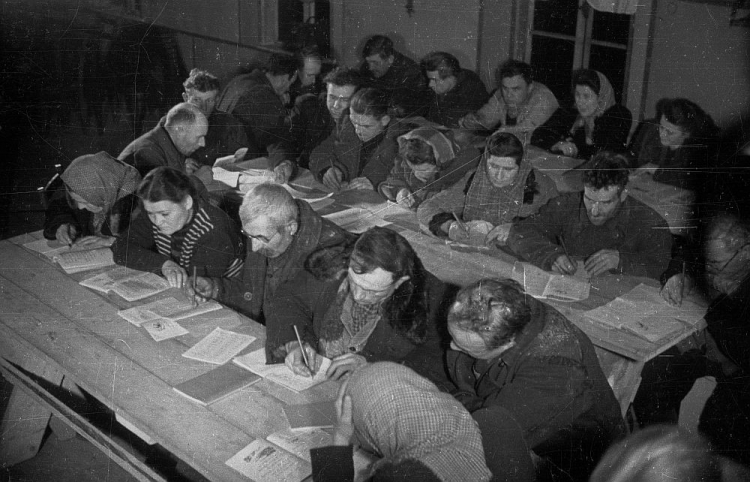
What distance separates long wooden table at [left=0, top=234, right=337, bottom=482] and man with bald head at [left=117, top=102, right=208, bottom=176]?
1098mm

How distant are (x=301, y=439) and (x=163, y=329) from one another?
1152 mm

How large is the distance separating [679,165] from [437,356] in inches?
104

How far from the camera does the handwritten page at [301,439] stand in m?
2.56

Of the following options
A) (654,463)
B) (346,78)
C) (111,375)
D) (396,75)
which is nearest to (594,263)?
(654,463)

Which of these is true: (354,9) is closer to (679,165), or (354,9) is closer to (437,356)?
(679,165)

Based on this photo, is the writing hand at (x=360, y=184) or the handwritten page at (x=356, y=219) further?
the writing hand at (x=360, y=184)

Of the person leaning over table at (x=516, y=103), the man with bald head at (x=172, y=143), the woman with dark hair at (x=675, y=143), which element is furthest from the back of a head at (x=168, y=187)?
the woman with dark hair at (x=675, y=143)

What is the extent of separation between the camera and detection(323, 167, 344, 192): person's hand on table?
18.2 feet

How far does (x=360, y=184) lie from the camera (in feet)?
18.0

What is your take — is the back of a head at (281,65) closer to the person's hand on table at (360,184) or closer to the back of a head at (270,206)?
the person's hand on table at (360,184)

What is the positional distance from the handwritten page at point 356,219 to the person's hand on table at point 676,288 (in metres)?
1.78

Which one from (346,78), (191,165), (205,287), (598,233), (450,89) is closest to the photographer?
(205,287)

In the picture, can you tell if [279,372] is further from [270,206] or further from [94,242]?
[94,242]

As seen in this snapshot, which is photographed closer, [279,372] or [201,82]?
[279,372]
